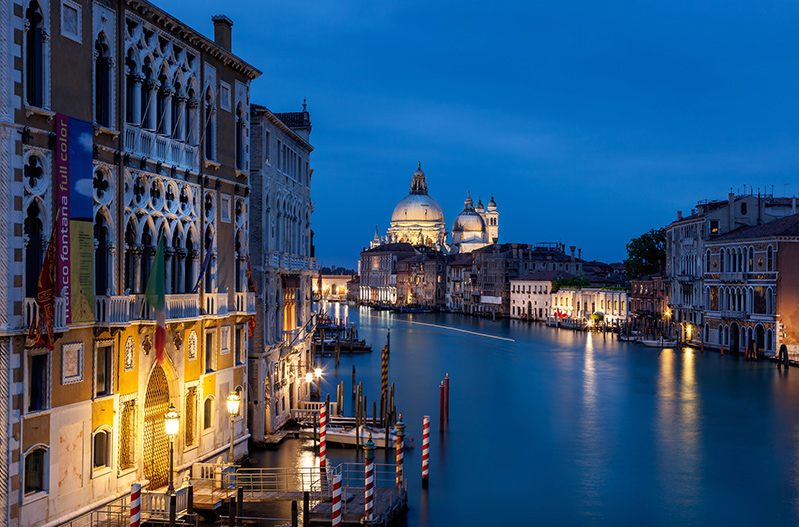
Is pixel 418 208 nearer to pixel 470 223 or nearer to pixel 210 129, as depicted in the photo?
pixel 470 223

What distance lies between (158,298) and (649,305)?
5126cm

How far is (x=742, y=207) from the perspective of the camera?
46.5 m

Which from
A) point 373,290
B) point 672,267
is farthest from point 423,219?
point 672,267

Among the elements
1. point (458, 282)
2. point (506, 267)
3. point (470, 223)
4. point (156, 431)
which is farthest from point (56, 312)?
point (470, 223)

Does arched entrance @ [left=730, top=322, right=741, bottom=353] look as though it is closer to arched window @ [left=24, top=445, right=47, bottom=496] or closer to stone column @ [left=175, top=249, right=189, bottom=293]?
stone column @ [left=175, top=249, right=189, bottom=293]

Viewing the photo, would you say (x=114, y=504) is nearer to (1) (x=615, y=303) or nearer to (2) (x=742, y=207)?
(2) (x=742, y=207)

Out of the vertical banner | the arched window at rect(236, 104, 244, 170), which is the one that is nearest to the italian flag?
the vertical banner

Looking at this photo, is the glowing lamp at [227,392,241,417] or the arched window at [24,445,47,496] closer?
the arched window at [24,445,47,496]

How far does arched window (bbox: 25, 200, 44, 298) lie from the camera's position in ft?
33.0

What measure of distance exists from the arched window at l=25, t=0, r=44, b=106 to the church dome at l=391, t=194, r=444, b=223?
133 metres

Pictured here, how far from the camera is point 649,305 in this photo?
5912 cm

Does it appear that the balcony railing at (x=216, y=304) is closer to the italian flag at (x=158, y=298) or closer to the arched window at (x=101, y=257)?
the italian flag at (x=158, y=298)

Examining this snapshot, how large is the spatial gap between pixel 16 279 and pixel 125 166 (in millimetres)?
2613

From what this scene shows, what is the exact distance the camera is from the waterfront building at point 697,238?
4653 cm
